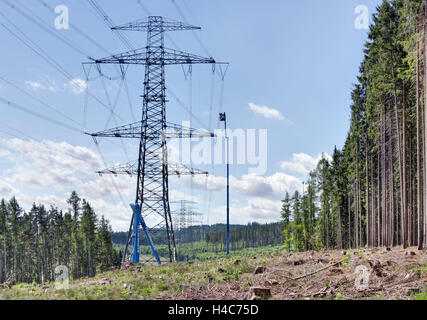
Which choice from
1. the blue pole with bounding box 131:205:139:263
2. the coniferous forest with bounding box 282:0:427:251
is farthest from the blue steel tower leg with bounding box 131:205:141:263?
the coniferous forest with bounding box 282:0:427:251

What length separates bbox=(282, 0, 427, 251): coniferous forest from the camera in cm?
2142

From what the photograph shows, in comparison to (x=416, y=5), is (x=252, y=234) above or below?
below

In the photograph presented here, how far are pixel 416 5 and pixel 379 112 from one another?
38.8ft

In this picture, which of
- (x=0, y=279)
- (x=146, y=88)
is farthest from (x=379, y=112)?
(x=0, y=279)

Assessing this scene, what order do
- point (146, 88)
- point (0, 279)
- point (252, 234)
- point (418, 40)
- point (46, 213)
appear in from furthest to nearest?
1. point (252, 234)
2. point (46, 213)
3. point (0, 279)
4. point (146, 88)
5. point (418, 40)

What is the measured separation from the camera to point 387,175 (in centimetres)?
3256

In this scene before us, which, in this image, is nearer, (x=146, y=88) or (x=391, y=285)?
(x=391, y=285)

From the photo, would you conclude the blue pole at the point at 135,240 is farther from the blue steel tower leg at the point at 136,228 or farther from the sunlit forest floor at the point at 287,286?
the sunlit forest floor at the point at 287,286

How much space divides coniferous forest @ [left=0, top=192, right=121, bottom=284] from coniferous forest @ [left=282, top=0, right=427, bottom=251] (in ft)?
140

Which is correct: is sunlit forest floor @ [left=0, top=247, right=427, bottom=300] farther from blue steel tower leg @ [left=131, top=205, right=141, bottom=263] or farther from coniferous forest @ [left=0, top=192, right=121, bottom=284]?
coniferous forest @ [left=0, top=192, right=121, bottom=284]

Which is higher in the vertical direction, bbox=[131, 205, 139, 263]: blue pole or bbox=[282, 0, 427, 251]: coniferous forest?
bbox=[282, 0, 427, 251]: coniferous forest

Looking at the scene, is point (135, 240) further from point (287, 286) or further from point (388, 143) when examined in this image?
point (388, 143)

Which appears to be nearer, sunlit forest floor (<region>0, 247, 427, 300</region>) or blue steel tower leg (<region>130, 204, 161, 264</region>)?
sunlit forest floor (<region>0, 247, 427, 300</region>)
